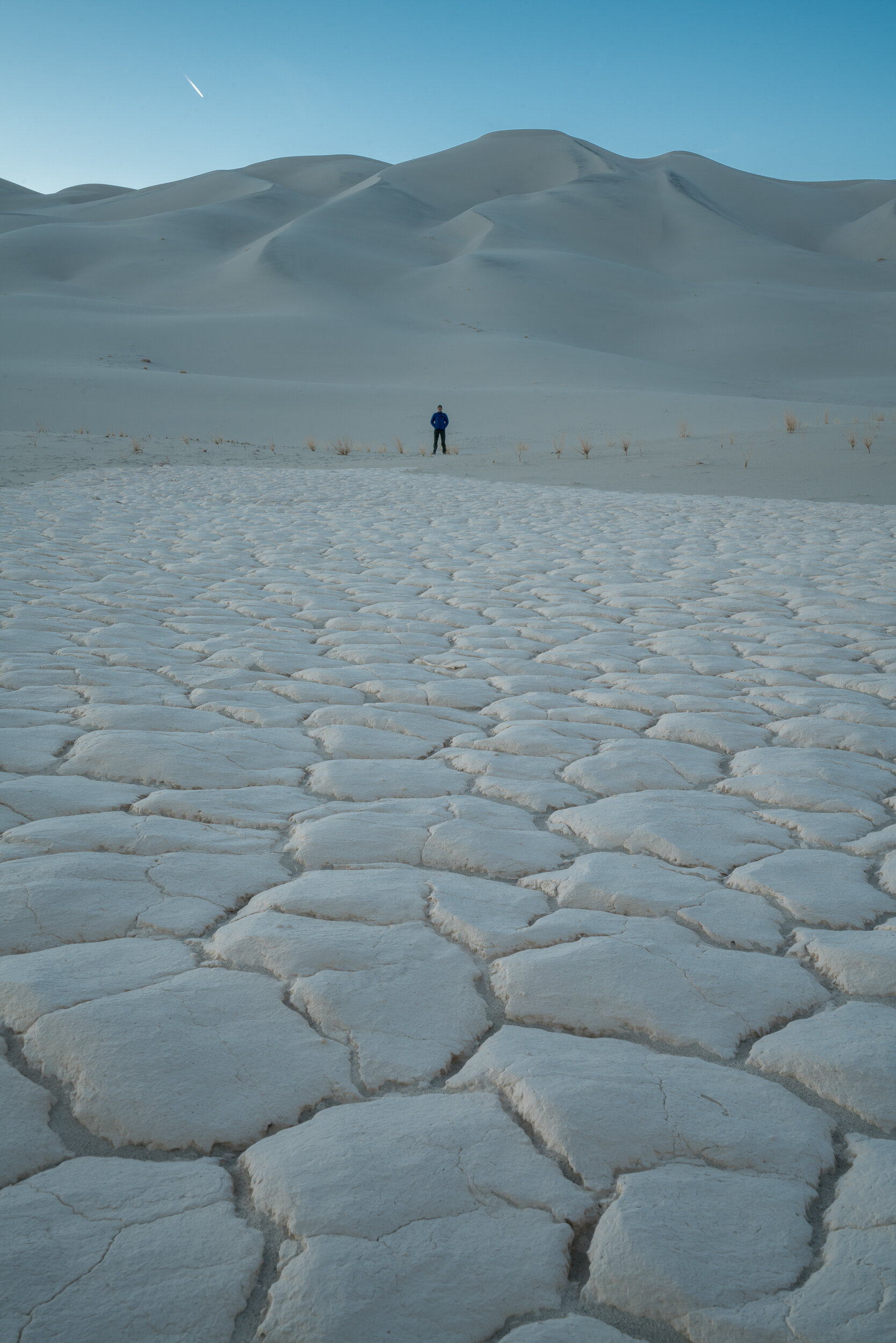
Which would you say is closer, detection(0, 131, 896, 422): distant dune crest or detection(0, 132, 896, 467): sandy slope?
detection(0, 132, 896, 467): sandy slope

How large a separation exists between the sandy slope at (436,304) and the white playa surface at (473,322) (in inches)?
6.5

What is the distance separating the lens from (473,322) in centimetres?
3969

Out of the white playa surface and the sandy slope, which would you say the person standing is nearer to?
the white playa surface

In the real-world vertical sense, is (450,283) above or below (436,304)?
above

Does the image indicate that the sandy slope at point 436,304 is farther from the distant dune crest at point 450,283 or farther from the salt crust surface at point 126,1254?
the salt crust surface at point 126,1254

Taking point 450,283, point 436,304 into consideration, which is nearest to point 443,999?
point 436,304

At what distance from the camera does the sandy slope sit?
24547mm

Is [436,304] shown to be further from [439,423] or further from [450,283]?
[439,423]

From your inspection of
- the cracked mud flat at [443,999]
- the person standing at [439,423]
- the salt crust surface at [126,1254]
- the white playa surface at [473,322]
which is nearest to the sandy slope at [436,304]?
the white playa surface at [473,322]

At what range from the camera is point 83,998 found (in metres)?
1.45

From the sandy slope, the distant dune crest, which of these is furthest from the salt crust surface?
the distant dune crest

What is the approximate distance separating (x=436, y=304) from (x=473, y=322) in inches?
142

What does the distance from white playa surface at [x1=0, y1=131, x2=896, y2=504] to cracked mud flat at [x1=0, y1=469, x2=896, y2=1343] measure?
353 inches

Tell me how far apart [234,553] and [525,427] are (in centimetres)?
1718
